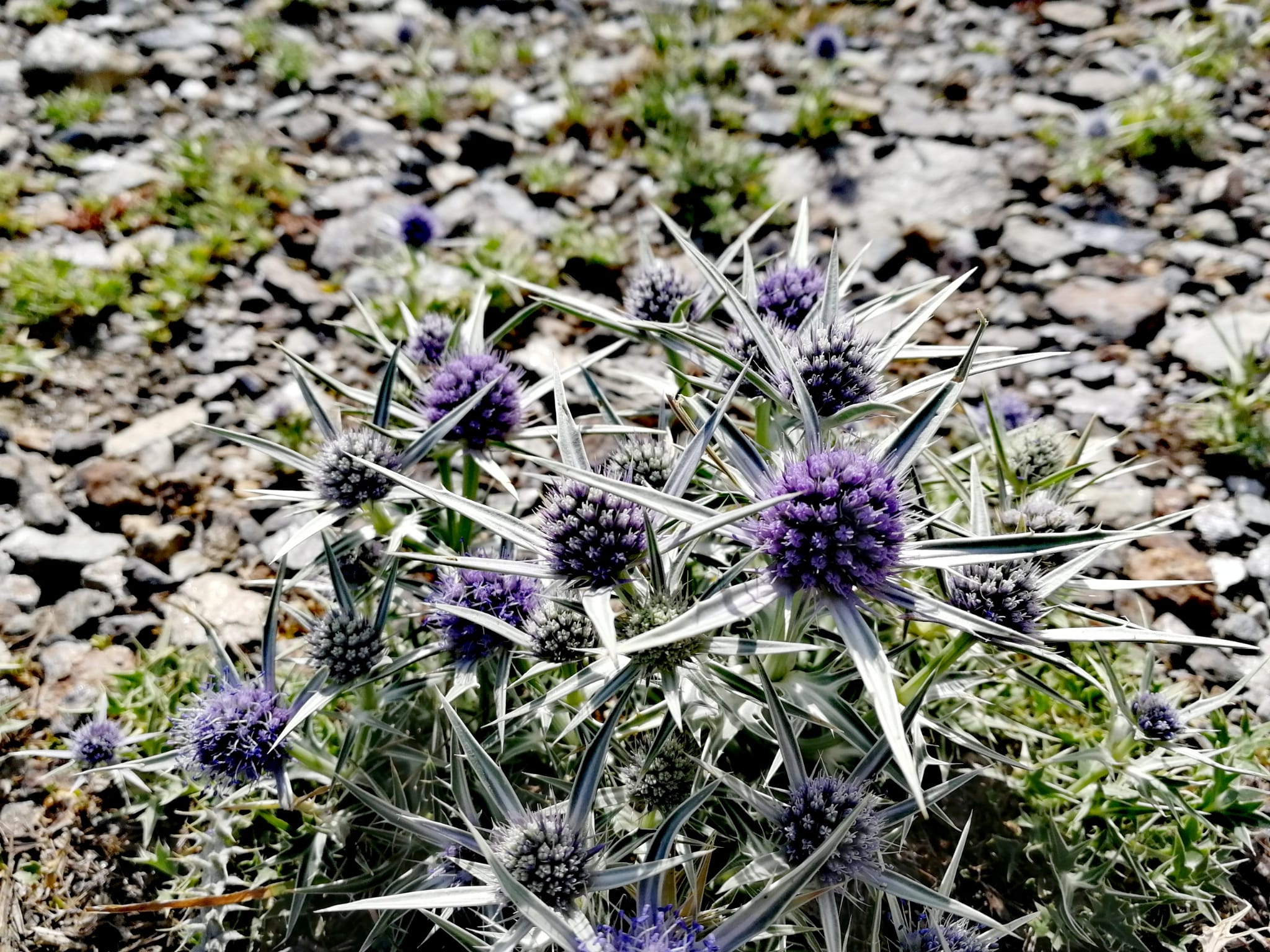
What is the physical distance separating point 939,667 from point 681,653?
591mm

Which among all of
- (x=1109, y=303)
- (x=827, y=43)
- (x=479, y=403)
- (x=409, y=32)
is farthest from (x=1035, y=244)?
(x=409, y=32)

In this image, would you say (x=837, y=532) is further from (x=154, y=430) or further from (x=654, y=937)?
(x=154, y=430)

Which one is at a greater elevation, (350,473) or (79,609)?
(350,473)

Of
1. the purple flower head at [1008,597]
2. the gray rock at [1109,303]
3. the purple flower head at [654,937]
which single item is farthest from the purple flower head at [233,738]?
the gray rock at [1109,303]

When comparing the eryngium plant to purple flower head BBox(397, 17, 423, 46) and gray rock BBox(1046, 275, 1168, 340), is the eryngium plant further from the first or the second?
purple flower head BBox(397, 17, 423, 46)

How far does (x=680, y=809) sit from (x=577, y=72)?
528cm

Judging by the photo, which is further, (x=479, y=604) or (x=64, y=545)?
(x=64, y=545)

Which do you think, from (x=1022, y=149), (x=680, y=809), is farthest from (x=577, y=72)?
(x=680, y=809)

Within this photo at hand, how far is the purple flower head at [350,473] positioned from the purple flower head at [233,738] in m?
0.52

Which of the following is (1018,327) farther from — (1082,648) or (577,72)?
(577,72)

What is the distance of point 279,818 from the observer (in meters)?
2.49

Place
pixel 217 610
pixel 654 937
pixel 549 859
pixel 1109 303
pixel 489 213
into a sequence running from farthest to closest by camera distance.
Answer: pixel 489 213, pixel 1109 303, pixel 217 610, pixel 549 859, pixel 654 937

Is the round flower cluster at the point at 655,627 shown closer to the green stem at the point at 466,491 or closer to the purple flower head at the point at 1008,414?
the green stem at the point at 466,491

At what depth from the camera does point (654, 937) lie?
1.49 meters
